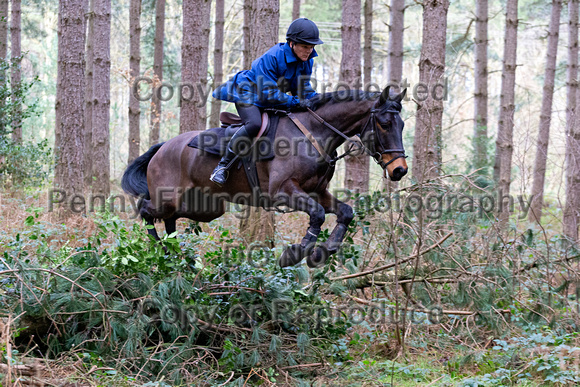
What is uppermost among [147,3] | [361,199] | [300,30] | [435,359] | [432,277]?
[147,3]

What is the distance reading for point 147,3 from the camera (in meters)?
19.5

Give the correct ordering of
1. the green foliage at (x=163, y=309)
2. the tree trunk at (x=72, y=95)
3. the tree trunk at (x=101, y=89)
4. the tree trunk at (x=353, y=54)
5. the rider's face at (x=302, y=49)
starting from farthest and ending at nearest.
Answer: the tree trunk at (x=101, y=89) < the tree trunk at (x=353, y=54) < the tree trunk at (x=72, y=95) < the rider's face at (x=302, y=49) < the green foliage at (x=163, y=309)

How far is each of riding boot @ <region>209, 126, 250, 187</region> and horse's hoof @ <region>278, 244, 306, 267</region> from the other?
1.18 metres

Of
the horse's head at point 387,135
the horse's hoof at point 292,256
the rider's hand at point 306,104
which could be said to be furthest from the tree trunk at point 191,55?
the horse's hoof at point 292,256

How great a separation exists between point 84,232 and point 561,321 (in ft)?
24.0

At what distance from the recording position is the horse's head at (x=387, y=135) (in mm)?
5367

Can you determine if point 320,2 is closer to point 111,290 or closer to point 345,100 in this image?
point 345,100

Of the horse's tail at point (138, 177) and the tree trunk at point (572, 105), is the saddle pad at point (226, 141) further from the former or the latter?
the tree trunk at point (572, 105)

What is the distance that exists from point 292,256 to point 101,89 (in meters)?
9.24

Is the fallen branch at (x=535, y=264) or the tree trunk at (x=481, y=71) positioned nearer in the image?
the fallen branch at (x=535, y=264)

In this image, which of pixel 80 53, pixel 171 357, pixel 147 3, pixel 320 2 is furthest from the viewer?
pixel 320 2

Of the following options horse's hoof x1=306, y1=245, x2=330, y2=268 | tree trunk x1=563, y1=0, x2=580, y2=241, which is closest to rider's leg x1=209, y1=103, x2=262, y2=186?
horse's hoof x1=306, y1=245, x2=330, y2=268

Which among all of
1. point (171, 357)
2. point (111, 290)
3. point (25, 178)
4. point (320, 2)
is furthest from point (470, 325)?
point (320, 2)

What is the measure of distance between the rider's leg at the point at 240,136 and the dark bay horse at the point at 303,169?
180mm
